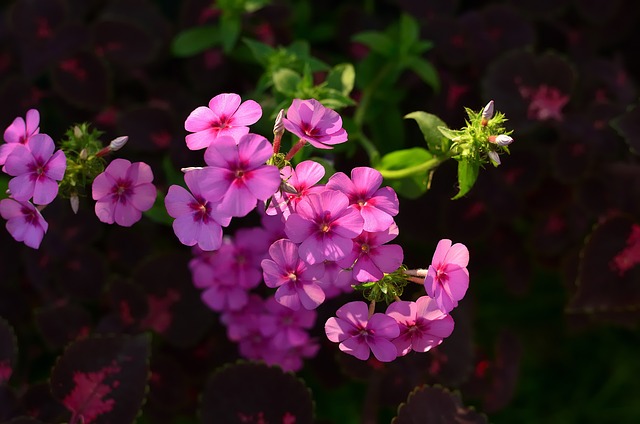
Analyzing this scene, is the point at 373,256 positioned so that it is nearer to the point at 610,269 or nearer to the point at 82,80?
the point at 610,269

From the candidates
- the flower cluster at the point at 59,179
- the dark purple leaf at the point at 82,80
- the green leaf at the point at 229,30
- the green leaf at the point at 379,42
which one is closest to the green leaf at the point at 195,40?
the green leaf at the point at 229,30

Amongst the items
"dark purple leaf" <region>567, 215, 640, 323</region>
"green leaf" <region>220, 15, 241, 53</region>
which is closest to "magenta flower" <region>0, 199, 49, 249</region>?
"green leaf" <region>220, 15, 241, 53</region>

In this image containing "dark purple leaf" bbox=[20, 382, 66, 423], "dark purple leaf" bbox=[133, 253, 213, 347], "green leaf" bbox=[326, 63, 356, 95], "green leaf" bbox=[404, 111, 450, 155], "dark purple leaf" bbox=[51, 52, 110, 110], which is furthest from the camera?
"dark purple leaf" bbox=[51, 52, 110, 110]

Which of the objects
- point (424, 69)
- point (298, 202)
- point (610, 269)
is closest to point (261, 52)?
point (424, 69)

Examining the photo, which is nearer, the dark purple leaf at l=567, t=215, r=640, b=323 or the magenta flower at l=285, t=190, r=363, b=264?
the magenta flower at l=285, t=190, r=363, b=264

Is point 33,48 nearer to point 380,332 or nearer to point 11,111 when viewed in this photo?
point 11,111

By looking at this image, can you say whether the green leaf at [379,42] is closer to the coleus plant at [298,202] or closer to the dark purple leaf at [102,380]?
the coleus plant at [298,202]

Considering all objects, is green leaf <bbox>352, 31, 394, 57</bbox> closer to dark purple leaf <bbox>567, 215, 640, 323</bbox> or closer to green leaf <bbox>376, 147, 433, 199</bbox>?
green leaf <bbox>376, 147, 433, 199</bbox>

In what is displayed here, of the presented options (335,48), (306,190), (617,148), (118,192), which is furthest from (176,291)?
(617,148)
